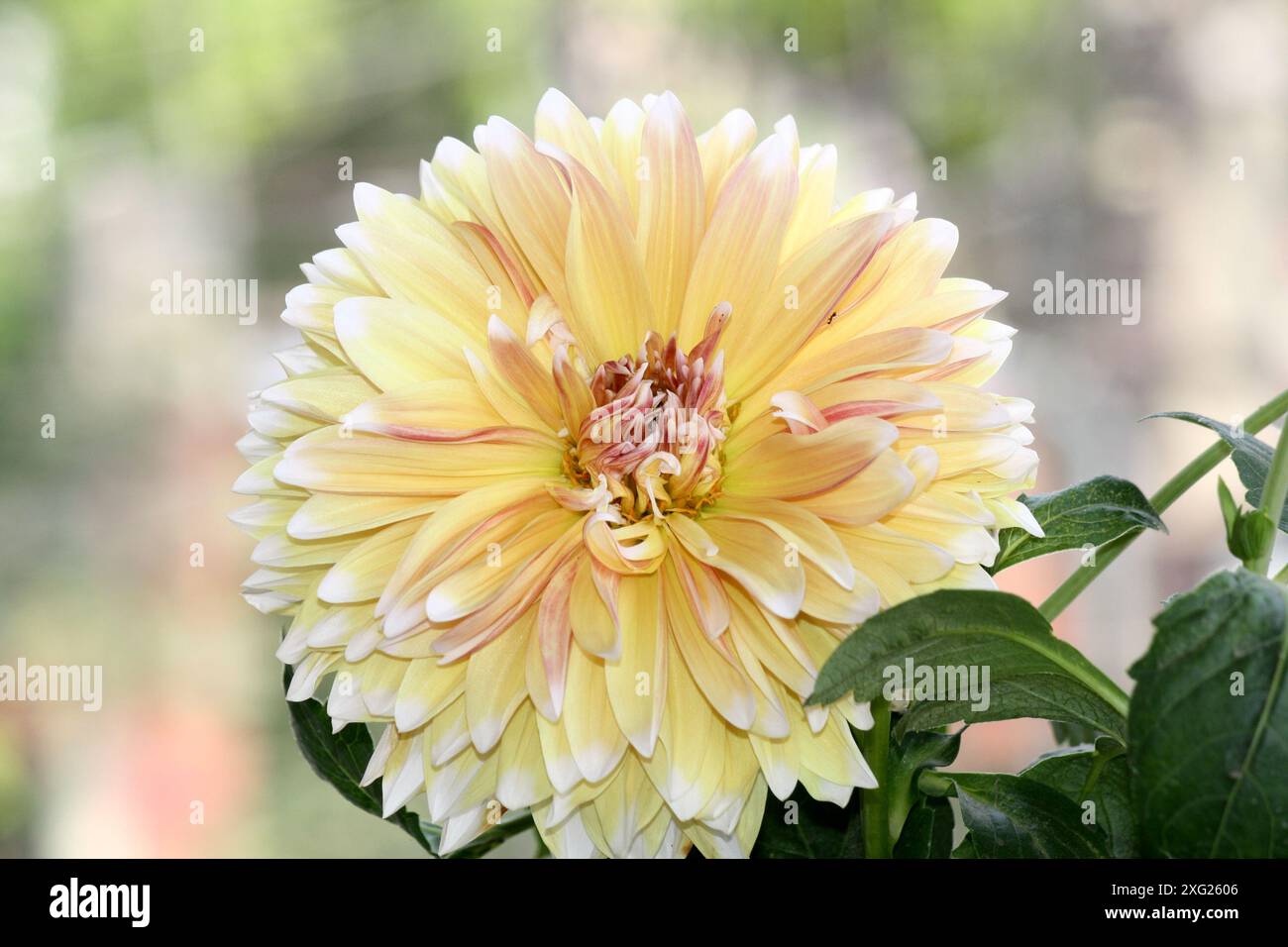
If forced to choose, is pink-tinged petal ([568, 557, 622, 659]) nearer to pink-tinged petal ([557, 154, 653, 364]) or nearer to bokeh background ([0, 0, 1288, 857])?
pink-tinged petal ([557, 154, 653, 364])

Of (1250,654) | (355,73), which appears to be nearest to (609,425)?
(1250,654)

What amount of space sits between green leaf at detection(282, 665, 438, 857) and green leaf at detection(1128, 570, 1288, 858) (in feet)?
0.64

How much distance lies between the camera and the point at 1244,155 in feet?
5.03

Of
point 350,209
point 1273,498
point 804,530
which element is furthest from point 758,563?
point 350,209

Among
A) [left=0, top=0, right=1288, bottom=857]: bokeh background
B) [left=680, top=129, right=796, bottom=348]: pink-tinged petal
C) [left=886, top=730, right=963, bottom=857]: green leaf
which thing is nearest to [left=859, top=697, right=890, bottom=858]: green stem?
[left=886, top=730, right=963, bottom=857]: green leaf

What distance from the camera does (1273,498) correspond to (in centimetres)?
26

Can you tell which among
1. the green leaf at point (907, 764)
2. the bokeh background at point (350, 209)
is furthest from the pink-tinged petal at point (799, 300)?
the bokeh background at point (350, 209)

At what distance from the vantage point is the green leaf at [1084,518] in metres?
0.29

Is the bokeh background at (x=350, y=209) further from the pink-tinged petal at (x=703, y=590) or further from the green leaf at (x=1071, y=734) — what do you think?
the pink-tinged petal at (x=703, y=590)

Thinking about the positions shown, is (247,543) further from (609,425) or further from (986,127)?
(609,425)

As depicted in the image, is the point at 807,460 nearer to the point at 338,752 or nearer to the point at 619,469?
the point at 619,469

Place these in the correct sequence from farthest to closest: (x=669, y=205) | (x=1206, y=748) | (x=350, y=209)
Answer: (x=350, y=209) → (x=669, y=205) → (x=1206, y=748)

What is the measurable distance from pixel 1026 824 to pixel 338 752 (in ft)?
0.60

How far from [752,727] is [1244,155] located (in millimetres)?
1570
